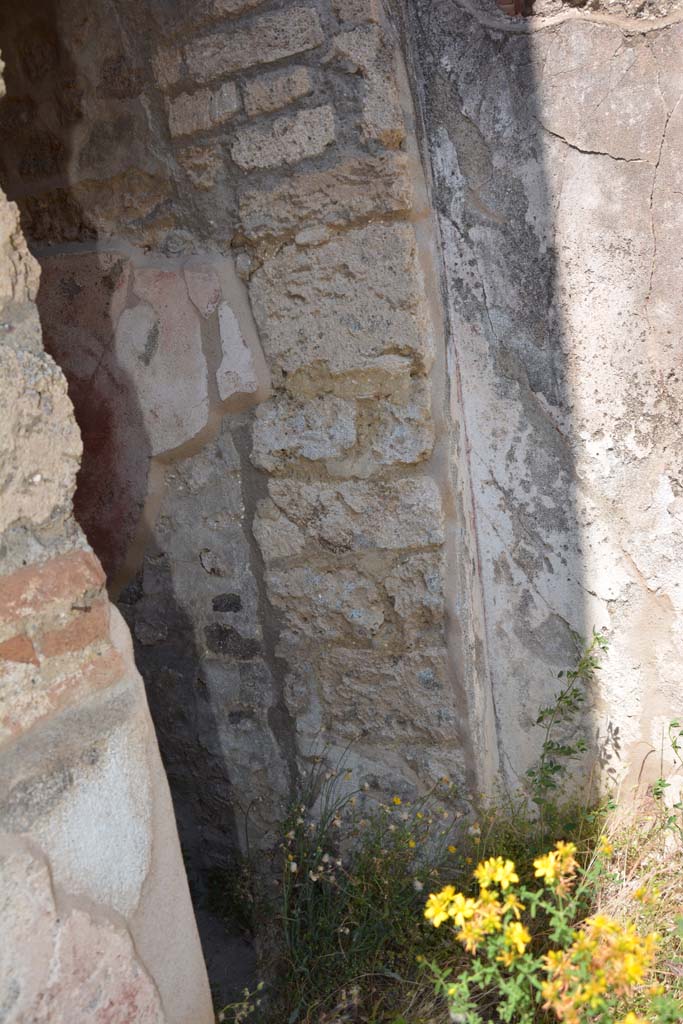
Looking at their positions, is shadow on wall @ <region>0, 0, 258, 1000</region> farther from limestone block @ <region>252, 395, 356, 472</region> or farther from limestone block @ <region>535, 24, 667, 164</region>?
limestone block @ <region>535, 24, 667, 164</region>

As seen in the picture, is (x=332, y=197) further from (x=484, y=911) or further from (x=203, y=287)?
(x=484, y=911)

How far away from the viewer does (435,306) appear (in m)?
1.99

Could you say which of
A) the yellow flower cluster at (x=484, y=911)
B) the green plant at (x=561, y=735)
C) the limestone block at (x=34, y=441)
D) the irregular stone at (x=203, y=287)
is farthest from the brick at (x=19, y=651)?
the green plant at (x=561, y=735)

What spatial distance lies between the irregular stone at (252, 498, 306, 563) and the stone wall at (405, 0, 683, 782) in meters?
0.46

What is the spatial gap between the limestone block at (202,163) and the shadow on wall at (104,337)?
158 millimetres

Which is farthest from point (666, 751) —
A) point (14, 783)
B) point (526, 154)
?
point (14, 783)

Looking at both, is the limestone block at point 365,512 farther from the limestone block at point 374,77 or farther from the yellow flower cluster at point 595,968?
the yellow flower cluster at point 595,968

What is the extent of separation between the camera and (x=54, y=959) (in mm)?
1160

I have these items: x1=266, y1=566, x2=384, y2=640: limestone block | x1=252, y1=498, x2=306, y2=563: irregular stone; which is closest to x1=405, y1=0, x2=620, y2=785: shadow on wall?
x1=266, y1=566, x2=384, y2=640: limestone block

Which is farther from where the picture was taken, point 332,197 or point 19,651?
point 332,197

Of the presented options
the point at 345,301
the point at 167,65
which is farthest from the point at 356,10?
the point at 345,301

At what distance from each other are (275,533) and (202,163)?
2.60 feet

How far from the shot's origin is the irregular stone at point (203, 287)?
1962 mm

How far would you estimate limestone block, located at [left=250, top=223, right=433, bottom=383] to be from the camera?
183 cm
